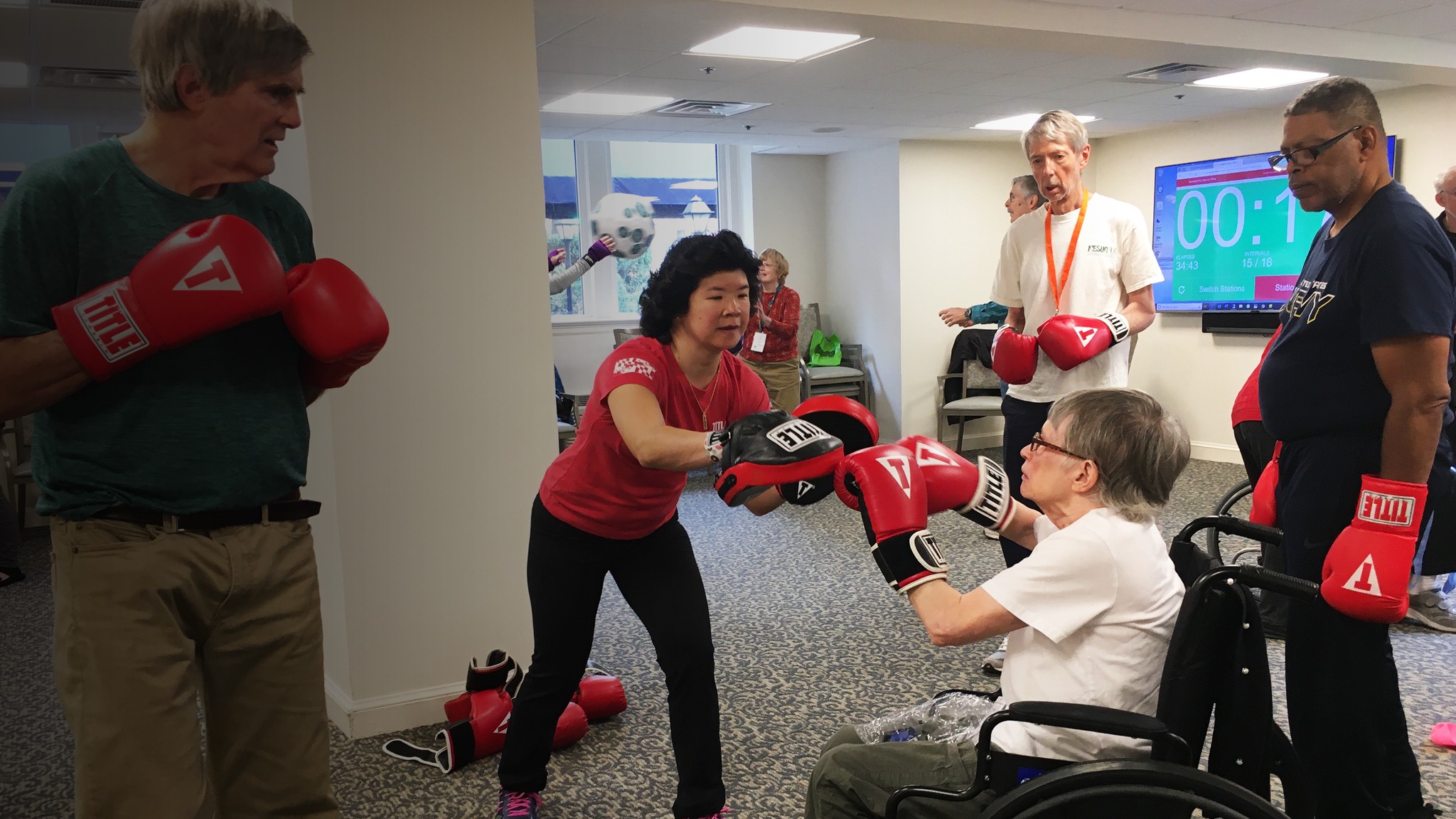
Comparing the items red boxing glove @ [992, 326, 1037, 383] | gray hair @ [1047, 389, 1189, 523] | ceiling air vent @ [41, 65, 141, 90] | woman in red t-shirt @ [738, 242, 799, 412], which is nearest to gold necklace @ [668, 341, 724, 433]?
gray hair @ [1047, 389, 1189, 523]

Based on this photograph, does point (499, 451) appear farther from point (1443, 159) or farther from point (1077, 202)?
point (1443, 159)

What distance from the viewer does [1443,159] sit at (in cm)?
586

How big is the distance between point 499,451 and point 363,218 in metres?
0.75

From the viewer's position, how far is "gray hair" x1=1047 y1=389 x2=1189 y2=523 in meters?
1.51

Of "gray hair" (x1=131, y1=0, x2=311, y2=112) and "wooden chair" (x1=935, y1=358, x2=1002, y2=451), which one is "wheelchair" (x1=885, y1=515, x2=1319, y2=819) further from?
"wooden chair" (x1=935, y1=358, x2=1002, y2=451)

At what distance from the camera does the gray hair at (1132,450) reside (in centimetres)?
151

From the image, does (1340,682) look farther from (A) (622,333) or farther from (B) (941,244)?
(B) (941,244)

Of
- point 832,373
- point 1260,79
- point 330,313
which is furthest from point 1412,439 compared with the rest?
point 832,373

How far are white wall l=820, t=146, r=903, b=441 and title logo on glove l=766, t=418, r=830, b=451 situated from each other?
241 inches

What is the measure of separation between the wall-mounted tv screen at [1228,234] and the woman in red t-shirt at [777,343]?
240cm

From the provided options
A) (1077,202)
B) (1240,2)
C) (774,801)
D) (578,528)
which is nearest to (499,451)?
(578,528)

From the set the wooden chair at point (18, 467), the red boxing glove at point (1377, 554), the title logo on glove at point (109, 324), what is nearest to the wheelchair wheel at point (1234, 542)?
the red boxing glove at point (1377, 554)

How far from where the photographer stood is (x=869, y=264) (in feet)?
26.3

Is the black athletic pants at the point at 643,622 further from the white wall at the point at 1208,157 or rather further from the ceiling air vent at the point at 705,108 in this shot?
the white wall at the point at 1208,157
